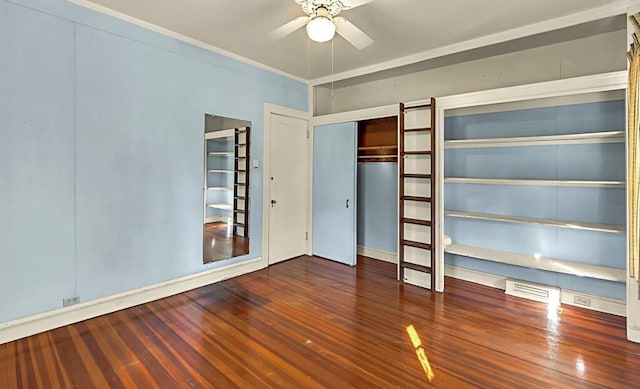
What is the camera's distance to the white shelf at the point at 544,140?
307cm

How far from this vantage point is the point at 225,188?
4.03m

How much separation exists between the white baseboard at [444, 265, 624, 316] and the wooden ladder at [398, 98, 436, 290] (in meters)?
0.65

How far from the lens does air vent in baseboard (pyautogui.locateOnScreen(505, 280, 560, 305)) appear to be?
340 cm

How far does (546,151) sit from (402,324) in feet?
8.14

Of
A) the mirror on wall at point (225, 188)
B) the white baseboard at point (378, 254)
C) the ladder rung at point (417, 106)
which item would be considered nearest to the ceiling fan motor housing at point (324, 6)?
the ladder rung at point (417, 106)

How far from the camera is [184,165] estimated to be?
364cm

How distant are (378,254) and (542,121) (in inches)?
108

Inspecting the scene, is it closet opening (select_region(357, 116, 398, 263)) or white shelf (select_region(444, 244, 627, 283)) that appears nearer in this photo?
white shelf (select_region(444, 244, 627, 283))

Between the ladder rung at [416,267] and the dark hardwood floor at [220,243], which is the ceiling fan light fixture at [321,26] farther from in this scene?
the ladder rung at [416,267]

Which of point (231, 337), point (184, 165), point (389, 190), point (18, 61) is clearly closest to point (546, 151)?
point (389, 190)

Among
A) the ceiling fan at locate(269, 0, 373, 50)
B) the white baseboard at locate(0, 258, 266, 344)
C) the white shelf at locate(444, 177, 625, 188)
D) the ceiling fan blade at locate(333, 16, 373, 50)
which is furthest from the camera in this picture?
the white shelf at locate(444, 177, 625, 188)

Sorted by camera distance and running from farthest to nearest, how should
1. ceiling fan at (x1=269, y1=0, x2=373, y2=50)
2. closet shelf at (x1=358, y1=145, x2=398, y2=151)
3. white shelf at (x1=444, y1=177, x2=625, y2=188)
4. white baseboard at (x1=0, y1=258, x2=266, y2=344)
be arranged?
closet shelf at (x1=358, y1=145, x2=398, y2=151) < white shelf at (x1=444, y1=177, x2=625, y2=188) < white baseboard at (x1=0, y1=258, x2=266, y2=344) < ceiling fan at (x1=269, y1=0, x2=373, y2=50)

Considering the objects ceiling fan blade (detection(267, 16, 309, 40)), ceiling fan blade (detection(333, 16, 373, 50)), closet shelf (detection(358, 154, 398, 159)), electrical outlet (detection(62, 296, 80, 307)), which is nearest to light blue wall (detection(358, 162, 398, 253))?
closet shelf (detection(358, 154, 398, 159))

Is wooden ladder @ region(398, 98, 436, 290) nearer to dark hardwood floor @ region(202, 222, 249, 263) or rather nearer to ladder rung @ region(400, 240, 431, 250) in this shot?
ladder rung @ region(400, 240, 431, 250)
